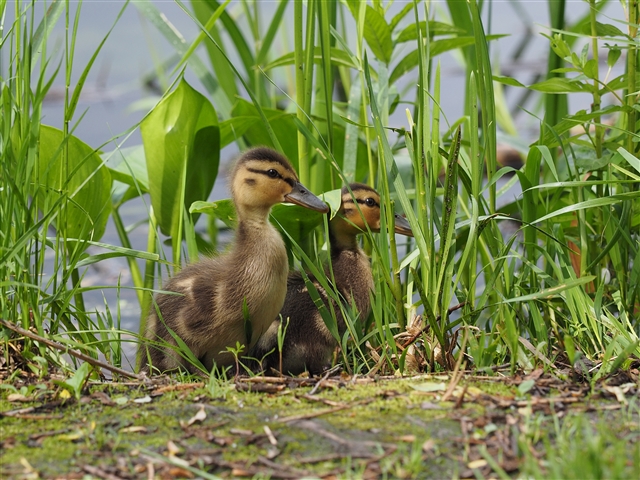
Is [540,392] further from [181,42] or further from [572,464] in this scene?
[181,42]

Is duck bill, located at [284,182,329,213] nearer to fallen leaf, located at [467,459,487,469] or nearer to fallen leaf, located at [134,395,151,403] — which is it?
fallen leaf, located at [134,395,151,403]

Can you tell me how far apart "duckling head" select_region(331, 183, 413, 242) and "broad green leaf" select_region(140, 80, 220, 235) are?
742 millimetres

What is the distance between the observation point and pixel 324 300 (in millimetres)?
3570

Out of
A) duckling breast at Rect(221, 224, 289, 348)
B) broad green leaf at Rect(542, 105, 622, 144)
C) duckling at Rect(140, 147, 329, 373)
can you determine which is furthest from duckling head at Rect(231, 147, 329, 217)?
broad green leaf at Rect(542, 105, 622, 144)

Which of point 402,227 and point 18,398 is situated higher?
point 402,227

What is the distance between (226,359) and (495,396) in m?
1.46

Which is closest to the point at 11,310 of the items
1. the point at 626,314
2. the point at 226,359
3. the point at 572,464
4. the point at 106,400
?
the point at 106,400

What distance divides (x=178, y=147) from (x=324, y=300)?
3.55ft

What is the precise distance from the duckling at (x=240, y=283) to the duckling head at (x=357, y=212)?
0.40 metres

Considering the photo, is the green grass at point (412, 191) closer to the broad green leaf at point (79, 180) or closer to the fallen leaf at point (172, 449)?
the broad green leaf at point (79, 180)

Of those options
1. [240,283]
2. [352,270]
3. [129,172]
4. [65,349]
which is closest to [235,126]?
[129,172]

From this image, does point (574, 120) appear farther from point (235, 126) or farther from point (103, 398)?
point (103, 398)

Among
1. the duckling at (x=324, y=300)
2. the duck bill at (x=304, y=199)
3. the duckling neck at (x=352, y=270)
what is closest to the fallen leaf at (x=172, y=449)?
the duckling at (x=324, y=300)

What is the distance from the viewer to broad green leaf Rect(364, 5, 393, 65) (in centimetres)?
373
